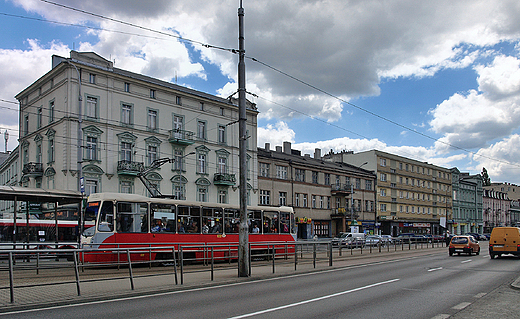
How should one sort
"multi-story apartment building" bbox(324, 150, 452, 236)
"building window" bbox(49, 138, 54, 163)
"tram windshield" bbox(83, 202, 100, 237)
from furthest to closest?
"multi-story apartment building" bbox(324, 150, 452, 236)
"building window" bbox(49, 138, 54, 163)
"tram windshield" bbox(83, 202, 100, 237)

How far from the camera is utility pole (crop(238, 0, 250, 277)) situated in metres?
14.9

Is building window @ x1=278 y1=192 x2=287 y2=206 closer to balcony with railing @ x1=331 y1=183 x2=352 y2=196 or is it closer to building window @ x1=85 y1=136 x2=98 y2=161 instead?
balcony with railing @ x1=331 y1=183 x2=352 y2=196

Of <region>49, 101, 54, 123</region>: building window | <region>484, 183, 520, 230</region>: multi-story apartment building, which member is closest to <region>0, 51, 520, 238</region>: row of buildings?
<region>49, 101, 54, 123</region>: building window

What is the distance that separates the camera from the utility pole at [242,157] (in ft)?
49.0

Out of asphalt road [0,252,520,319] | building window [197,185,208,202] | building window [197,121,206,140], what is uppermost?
building window [197,121,206,140]

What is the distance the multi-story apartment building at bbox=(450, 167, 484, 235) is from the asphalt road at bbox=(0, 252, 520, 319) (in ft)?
272

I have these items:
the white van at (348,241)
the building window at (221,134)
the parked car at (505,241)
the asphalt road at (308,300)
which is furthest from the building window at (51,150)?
the parked car at (505,241)

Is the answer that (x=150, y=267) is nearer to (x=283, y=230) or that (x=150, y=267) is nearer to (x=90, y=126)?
(x=283, y=230)

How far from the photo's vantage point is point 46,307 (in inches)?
364

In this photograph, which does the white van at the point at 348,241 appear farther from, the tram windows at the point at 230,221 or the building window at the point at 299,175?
the building window at the point at 299,175

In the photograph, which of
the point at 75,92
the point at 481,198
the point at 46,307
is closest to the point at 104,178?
the point at 75,92

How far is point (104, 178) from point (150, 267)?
2414 centimetres

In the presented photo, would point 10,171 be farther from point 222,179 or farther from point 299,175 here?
point 299,175

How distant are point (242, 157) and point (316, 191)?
144ft
